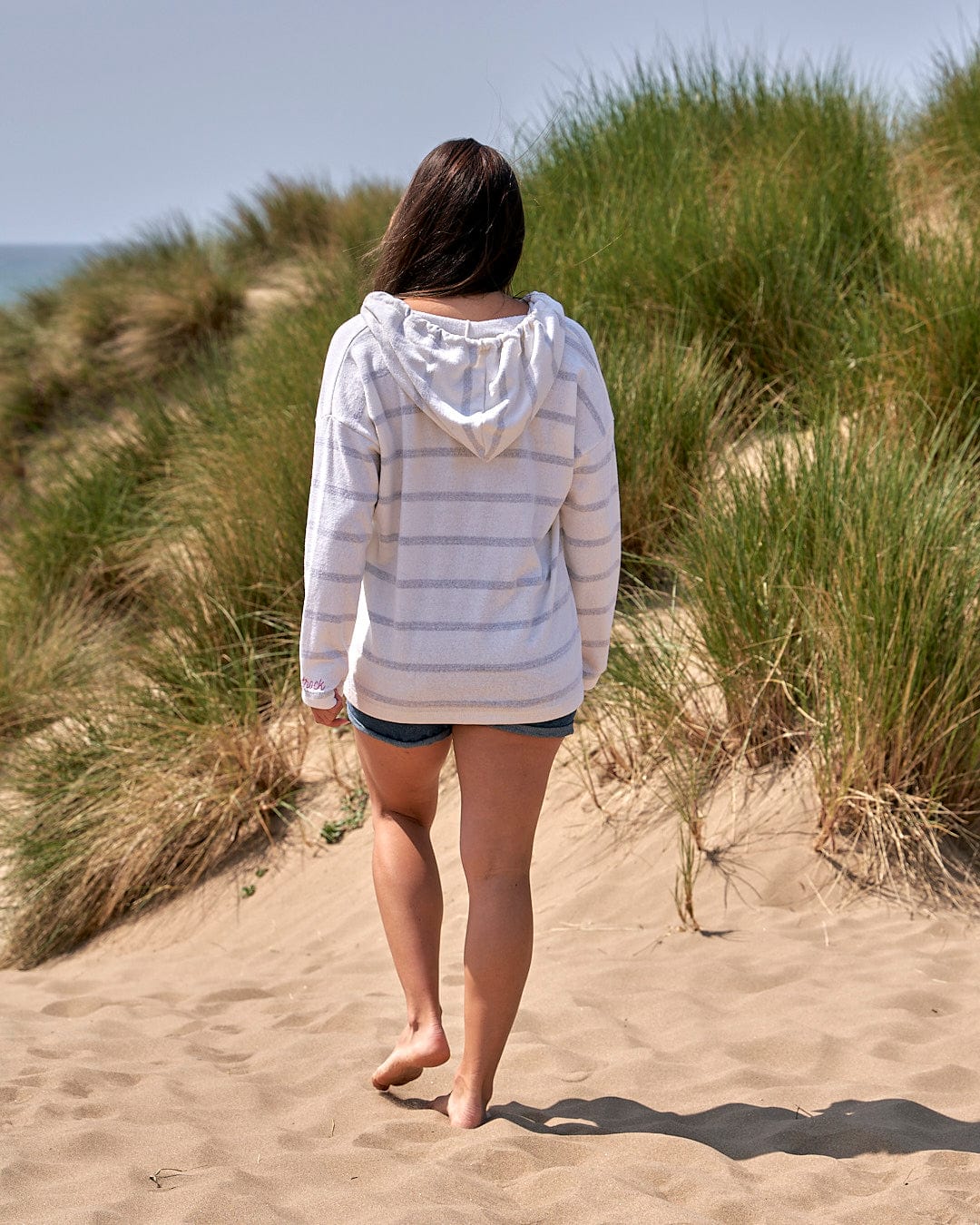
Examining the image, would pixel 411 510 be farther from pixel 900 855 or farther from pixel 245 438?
pixel 245 438

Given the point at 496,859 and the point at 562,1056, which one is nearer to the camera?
the point at 496,859

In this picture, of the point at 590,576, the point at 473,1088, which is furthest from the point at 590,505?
the point at 473,1088

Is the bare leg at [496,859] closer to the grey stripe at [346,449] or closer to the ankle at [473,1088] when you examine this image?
the ankle at [473,1088]

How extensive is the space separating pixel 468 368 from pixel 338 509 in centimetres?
32

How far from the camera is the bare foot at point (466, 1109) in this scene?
2.35 m

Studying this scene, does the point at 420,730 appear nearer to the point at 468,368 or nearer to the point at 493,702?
the point at 493,702

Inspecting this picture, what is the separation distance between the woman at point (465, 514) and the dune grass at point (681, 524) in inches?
13.1

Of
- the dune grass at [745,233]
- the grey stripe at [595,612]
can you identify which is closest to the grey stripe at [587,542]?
the grey stripe at [595,612]

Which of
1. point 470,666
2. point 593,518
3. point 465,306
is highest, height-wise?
point 465,306

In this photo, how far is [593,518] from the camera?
Result: 88.0 inches

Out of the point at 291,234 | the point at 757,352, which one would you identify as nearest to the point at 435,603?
the point at 757,352

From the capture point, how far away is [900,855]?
3.46 metres

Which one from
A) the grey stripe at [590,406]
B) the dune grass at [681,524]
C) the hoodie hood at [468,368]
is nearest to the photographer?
the hoodie hood at [468,368]

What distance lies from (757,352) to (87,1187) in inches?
189
